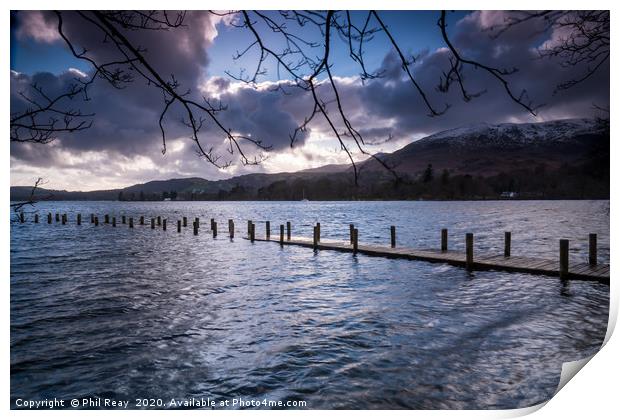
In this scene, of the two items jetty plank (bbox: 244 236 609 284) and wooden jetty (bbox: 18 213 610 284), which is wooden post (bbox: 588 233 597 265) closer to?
wooden jetty (bbox: 18 213 610 284)

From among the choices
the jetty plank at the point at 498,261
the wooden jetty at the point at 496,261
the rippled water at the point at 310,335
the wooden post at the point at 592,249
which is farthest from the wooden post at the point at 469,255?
the wooden post at the point at 592,249

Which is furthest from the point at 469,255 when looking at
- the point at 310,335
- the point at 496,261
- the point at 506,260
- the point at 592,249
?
the point at 310,335

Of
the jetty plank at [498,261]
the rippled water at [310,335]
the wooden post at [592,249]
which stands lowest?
the rippled water at [310,335]

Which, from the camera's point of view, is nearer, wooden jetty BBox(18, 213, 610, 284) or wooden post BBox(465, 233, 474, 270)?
wooden jetty BBox(18, 213, 610, 284)

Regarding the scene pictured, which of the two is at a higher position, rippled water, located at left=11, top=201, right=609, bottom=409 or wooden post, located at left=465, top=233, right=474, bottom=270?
wooden post, located at left=465, top=233, right=474, bottom=270

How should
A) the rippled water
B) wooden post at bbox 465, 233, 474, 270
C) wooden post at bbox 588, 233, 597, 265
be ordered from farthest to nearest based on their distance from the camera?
wooden post at bbox 465, 233, 474, 270, wooden post at bbox 588, 233, 597, 265, the rippled water

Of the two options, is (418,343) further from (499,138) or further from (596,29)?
(499,138)

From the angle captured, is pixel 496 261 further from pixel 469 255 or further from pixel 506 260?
pixel 469 255

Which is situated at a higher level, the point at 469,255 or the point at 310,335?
the point at 469,255

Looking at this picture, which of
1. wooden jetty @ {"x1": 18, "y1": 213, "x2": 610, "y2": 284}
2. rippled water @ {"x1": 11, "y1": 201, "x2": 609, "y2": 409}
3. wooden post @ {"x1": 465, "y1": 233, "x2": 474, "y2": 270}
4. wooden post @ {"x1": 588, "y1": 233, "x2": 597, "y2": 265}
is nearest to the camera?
rippled water @ {"x1": 11, "y1": 201, "x2": 609, "y2": 409}

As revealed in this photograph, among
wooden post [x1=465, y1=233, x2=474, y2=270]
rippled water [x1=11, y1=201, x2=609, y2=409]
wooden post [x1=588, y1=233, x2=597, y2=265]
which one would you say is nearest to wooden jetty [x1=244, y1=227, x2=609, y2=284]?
wooden post [x1=465, y1=233, x2=474, y2=270]

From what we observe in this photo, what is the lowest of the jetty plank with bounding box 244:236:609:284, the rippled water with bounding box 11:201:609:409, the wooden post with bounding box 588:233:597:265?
the rippled water with bounding box 11:201:609:409

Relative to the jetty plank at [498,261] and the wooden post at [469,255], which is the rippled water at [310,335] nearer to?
the jetty plank at [498,261]
